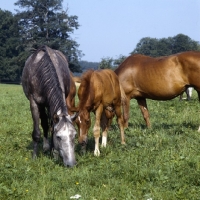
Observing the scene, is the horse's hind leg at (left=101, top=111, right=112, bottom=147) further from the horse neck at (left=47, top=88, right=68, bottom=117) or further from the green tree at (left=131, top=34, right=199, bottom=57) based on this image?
the green tree at (left=131, top=34, right=199, bottom=57)

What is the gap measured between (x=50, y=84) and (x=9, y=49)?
59.1 meters

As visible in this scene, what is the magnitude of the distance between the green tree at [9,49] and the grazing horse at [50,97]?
51.6m

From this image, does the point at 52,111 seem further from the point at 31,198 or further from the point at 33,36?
the point at 33,36

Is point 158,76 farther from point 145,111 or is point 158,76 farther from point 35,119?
point 35,119

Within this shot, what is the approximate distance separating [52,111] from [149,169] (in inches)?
74.4

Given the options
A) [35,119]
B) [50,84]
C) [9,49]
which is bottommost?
[35,119]

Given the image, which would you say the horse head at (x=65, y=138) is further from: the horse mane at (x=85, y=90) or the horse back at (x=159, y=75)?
the horse back at (x=159, y=75)

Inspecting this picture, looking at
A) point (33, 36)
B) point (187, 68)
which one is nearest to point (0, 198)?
point (187, 68)

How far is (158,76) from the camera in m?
9.74

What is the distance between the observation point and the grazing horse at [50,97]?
6113 mm

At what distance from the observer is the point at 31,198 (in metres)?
4.75

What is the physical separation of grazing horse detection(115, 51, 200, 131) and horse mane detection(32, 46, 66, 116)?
316 centimetres

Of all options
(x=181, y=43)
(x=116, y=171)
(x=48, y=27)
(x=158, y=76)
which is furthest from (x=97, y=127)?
(x=181, y=43)

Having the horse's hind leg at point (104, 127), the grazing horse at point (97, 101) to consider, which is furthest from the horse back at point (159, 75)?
the horse's hind leg at point (104, 127)
